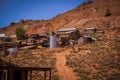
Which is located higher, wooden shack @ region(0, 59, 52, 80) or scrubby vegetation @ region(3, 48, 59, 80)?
wooden shack @ region(0, 59, 52, 80)

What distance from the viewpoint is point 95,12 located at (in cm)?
7562

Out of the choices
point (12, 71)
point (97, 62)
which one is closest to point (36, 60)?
point (97, 62)

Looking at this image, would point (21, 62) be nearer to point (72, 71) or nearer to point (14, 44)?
point (72, 71)

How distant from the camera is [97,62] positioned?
27406 millimetres

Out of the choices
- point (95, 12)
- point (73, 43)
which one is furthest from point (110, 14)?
point (73, 43)

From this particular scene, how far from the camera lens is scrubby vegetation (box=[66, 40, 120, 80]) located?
23.1m

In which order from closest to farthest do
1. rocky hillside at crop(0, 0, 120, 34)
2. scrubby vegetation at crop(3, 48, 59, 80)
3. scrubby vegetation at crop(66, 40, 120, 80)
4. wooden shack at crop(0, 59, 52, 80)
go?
wooden shack at crop(0, 59, 52, 80)
scrubby vegetation at crop(66, 40, 120, 80)
scrubby vegetation at crop(3, 48, 59, 80)
rocky hillside at crop(0, 0, 120, 34)

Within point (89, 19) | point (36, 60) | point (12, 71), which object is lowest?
point (36, 60)

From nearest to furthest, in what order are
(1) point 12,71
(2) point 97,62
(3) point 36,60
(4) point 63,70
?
(1) point 12,71 < (4) point 63,70 < (2) point 97,62 < (3) point 36,60

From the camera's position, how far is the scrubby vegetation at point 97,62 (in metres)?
23.1

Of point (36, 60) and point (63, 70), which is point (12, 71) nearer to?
point (63, 70)

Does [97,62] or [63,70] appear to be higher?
[97,62]

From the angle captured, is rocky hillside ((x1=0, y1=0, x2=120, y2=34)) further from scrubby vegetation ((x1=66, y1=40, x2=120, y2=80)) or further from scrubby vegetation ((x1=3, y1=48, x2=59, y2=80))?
scrubby vegetation ((x1=3, y1=48, x2=59, y2=80))

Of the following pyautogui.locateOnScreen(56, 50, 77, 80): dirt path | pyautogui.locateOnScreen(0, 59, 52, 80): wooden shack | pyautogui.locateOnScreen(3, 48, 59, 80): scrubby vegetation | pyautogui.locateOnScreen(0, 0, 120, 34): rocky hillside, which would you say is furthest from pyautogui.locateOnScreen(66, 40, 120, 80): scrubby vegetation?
pyautogui.locateOnScreen(0, 0, 120, 34): rocky hillside
